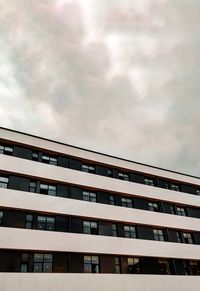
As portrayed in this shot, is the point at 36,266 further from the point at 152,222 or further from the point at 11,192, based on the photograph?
the point at 152,222

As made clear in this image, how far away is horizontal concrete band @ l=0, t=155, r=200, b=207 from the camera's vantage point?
24.8 metres

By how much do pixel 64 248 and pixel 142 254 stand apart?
8084 millimetres

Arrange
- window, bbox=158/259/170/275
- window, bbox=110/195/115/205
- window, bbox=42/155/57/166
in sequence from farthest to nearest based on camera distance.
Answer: window, bbox=110/195/115/205
window, bbox=158/259/170/275
window, bbox=42/155/57/166

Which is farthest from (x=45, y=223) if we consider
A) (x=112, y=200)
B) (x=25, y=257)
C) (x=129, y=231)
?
(x=129, y=231)

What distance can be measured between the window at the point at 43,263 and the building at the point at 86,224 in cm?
7

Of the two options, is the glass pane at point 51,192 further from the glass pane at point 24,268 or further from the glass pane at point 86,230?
the glass pane at point 24,268

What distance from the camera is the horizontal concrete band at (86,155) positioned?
26.2m

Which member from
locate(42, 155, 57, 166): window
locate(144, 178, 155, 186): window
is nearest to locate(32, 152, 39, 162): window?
locate(42, 155, 57, 166): window

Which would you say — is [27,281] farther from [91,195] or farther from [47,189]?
[91,195]

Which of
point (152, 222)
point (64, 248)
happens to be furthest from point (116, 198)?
point (64, 248)

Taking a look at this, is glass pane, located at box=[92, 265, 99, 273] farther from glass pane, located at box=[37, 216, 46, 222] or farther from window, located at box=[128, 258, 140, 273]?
glass pane, located at box=[37, 216, 46, 222]

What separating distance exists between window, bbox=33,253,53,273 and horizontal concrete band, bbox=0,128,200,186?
32.1ft

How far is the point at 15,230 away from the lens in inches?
862

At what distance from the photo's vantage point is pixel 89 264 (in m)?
24.4
